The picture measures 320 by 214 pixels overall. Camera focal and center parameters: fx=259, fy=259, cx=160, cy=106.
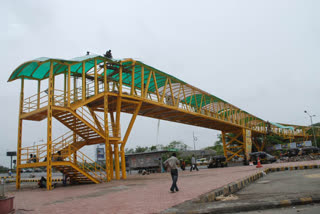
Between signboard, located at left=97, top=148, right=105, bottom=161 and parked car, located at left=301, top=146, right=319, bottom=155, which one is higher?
signboard, located at left=97, top=148, right=105, bottom=161

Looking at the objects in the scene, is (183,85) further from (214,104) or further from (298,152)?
(298,152)

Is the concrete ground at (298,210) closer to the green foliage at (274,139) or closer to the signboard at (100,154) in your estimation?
the signboard at (100,154)

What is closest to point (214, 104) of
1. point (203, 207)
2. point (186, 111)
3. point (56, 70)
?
point (186, 111)

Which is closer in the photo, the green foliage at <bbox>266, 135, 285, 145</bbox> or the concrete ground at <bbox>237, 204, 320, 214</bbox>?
the concrete ground at <bbox>237, 204, 320, 214</bbox>

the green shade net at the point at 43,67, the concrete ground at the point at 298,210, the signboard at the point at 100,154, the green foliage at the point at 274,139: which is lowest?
the concrete ground at the point at 298,210

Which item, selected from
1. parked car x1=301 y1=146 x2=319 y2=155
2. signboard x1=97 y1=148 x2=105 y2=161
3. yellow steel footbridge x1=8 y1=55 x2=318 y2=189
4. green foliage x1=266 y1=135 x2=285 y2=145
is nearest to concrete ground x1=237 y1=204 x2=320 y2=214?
yellow steel footbridge x1=8 y1=55 x2=318 y2=189

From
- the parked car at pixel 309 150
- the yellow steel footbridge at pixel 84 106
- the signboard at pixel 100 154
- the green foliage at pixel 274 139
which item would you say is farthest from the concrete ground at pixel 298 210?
the green foliage at pixel 274 139

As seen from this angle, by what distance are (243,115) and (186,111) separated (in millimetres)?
18058

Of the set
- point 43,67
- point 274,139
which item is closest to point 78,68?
point 43,67

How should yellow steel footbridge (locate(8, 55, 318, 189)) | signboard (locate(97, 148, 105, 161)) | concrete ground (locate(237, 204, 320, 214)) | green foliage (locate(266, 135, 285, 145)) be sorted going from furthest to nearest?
green foliage (locate(266, 135, 285, 145)), signboard (locate(97, 148, 105, 161)), yellow steel footbridge (locate(8, 55, 318, 189)), concrete ground (locate(237, 204, 320, 214))

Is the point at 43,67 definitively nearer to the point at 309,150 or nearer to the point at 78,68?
the point at 78,68

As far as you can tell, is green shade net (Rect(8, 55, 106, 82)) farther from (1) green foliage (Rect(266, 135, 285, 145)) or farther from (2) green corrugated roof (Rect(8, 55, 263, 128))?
(1) green foliage (Rect(266, 135, 285, 145))

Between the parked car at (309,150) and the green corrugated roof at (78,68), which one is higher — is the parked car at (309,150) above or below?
below

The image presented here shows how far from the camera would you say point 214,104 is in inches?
1253
